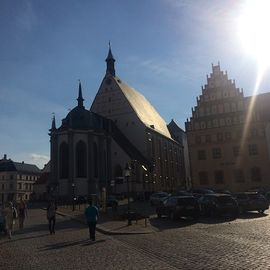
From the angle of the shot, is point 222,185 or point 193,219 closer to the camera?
point 193,219

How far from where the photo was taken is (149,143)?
7894 cm

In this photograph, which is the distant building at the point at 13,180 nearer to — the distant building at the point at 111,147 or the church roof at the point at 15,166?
the church roof at the point at 15,166

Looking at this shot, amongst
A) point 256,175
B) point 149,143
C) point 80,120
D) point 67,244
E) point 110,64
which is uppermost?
point 110,64

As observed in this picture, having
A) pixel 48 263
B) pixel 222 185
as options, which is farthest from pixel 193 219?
pixel 222 185

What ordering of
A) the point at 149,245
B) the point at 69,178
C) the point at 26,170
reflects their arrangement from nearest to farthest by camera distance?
1. the point at 149,245
2. the point at 69,178
3. the point at 26,170

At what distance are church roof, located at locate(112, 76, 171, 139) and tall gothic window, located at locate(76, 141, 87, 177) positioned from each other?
16.7m

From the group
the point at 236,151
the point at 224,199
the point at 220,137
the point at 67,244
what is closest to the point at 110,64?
the point at 220,137

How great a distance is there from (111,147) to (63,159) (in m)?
10.9

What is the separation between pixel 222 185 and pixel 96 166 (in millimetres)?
22645

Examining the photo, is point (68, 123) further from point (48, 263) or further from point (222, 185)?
point (48, 263)

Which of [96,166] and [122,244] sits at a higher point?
[96,166]

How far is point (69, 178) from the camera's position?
208 ft

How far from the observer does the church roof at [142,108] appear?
265 ft

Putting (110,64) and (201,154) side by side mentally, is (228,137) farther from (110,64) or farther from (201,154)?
(110,64)
